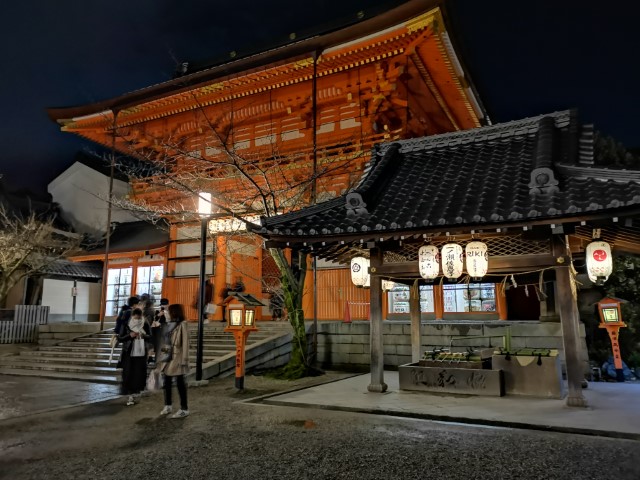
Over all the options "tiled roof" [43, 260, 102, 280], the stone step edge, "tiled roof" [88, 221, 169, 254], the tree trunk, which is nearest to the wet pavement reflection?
the stone step edge

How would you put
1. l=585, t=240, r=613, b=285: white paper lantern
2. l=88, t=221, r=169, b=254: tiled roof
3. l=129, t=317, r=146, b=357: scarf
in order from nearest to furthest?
1. l=585, t=240, r=613, b=285: white paper lantern
2. l=129, t=317, r=146, b=357: scarf
3. l=88, t=221, r=169, b=254: tiled roof

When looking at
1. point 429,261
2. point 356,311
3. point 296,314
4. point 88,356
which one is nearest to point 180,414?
point 296,314

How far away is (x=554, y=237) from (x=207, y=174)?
44.4ft

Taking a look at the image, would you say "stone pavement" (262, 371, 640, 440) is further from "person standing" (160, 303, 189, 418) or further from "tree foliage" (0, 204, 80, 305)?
"tree foliage" (0, 204, 80, 305)

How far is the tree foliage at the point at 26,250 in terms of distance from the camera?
18828mm

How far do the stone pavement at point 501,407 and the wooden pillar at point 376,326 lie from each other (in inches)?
14.5

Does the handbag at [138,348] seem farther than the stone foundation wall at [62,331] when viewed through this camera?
No

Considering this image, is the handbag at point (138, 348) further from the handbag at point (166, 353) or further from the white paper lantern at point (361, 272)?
the white paper lantern at point (361, 272)

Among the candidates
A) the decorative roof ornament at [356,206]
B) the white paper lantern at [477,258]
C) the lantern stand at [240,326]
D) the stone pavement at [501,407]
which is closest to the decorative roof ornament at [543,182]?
the white paper lantern at [477,258]

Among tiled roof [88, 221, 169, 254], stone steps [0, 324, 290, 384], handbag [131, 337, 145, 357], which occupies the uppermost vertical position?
tiled roof [88, 221, 169, 254]

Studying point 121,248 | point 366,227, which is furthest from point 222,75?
point 366,227

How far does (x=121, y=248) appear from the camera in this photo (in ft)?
70.6

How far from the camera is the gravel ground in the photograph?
460 centimetres

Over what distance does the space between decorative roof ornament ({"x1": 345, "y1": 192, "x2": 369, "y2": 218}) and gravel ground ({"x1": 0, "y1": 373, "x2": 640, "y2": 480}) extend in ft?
12.4
